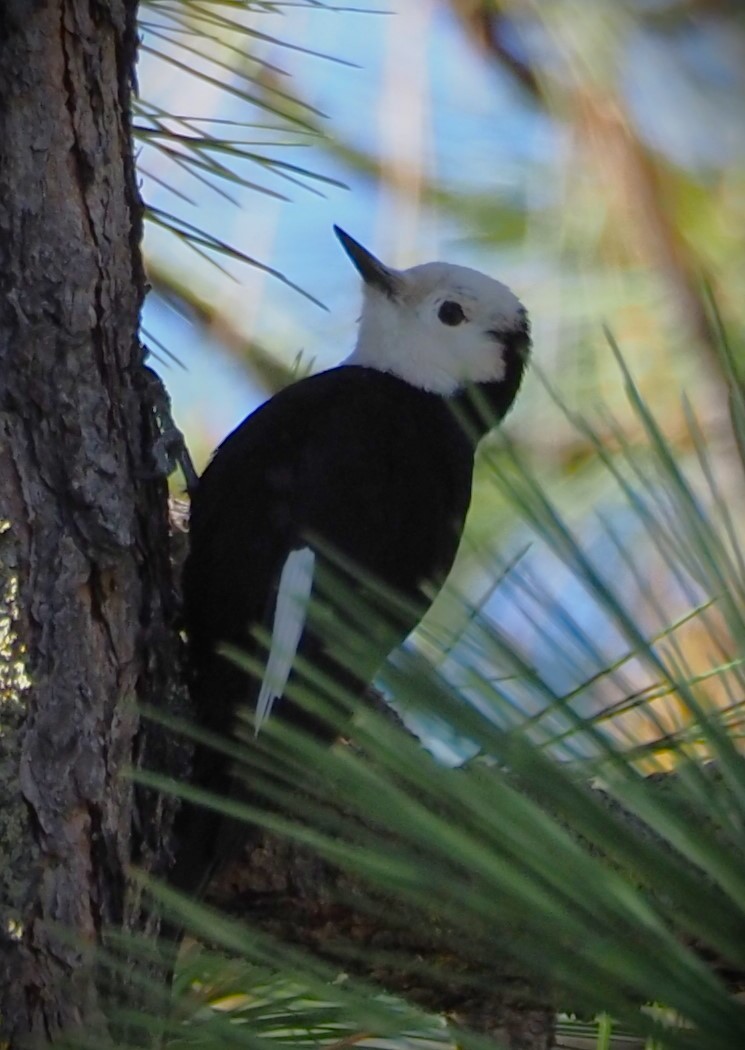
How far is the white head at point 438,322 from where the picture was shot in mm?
2145

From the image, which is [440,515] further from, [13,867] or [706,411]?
[13,867]

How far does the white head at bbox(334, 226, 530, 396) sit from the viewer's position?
214 centimetres

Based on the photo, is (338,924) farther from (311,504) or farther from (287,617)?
(311,504)

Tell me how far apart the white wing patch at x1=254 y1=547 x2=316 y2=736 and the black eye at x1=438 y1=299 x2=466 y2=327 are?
0.66 meters

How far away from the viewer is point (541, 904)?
22.9 inches

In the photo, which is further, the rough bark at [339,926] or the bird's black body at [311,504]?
the bird's black body at [311,504]

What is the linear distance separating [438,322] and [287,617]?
78cm

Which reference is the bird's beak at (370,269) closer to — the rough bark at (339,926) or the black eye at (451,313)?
the black eye at (451,313)

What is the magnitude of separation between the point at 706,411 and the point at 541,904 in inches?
50.5

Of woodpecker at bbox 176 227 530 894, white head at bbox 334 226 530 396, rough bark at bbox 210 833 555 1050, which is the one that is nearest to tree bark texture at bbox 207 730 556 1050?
rough bark at bbox 210 833 555 1050

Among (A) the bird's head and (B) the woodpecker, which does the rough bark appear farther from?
(A) the bird's head

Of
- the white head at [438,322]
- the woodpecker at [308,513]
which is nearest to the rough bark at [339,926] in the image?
the woodpecker at [308,513]

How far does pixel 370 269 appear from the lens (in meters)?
2.16

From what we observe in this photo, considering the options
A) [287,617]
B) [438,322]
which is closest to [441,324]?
[438,322]
